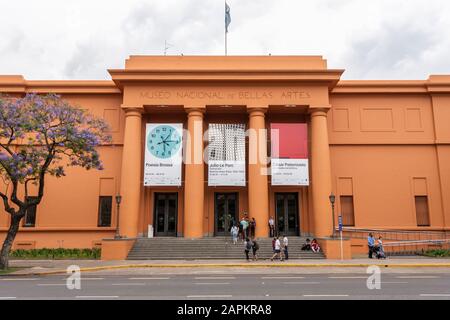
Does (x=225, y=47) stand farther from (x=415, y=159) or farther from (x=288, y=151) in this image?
(x=415, y=159)

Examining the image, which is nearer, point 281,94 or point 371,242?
point 371,242

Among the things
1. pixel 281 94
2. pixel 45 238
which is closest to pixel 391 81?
pixel 281 94

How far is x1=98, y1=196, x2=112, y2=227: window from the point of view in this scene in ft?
95.1

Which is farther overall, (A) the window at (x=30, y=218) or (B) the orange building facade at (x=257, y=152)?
(A) the window at (x=30, y=218)

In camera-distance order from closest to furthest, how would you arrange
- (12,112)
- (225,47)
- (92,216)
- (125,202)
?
(12,112)
(125,202)
(92,216)
(225,47)

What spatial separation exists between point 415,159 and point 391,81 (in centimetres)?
647

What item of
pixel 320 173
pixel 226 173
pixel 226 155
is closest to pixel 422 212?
pixel 320 173

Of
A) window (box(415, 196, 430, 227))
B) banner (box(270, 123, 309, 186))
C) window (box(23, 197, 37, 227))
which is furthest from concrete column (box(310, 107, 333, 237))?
window (box(23, 197, 37, 227))

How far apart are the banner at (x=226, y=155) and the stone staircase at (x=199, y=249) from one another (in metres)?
4.30

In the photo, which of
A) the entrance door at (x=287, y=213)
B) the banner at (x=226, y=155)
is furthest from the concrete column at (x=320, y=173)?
the banner at (x=226, y=155)

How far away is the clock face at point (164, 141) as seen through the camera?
91.4ft

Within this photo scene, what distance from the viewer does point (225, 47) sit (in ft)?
107

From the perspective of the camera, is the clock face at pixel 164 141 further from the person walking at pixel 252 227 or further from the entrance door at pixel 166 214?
the person walking at pixel 252 227

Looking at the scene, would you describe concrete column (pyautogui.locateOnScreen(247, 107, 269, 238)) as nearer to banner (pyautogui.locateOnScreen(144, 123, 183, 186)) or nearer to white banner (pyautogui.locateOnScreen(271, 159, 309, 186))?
white banner (pyautogui.locateOnScreen(271, 159, 309, 186))
